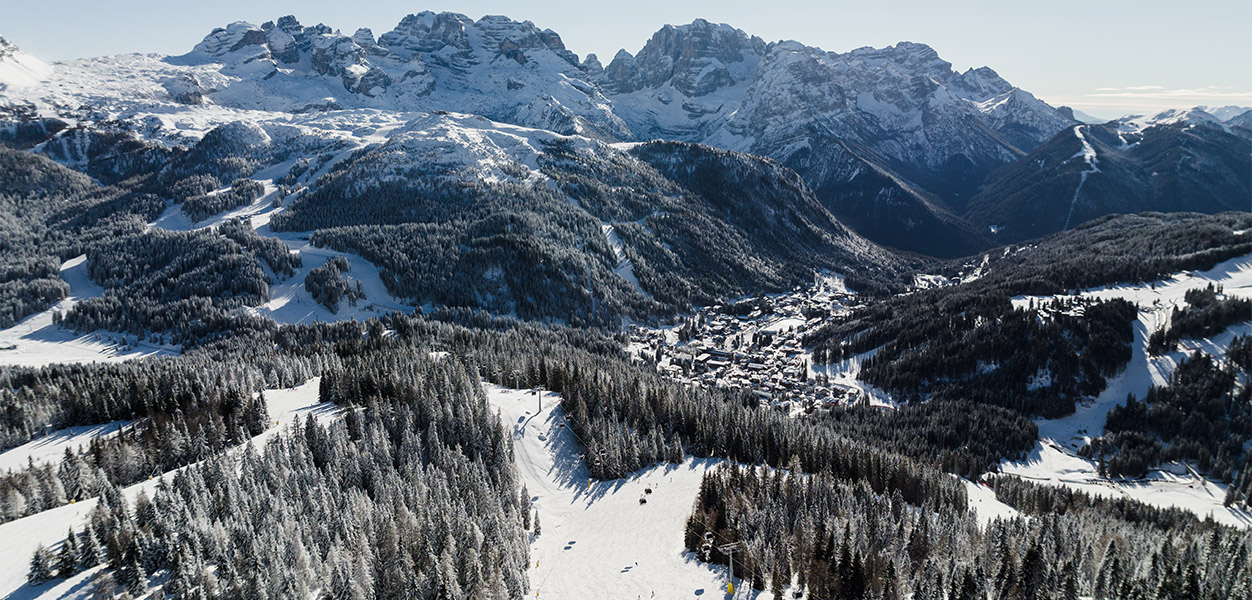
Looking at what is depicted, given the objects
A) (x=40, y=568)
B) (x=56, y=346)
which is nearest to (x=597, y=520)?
(x=40, y=568)

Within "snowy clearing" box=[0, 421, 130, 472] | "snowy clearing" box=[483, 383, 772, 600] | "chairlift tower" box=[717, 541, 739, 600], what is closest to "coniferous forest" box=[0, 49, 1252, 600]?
"chairlift tower" box=[717, 541, 739, 600]

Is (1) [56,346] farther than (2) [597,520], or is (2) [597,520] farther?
(1) [56,346]

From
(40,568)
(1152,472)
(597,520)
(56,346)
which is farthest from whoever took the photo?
(56,346)

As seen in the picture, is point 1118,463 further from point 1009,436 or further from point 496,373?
point 496,373

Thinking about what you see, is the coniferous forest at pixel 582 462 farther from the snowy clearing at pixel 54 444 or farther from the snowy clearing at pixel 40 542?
the snowy clearing at pixel 54 444

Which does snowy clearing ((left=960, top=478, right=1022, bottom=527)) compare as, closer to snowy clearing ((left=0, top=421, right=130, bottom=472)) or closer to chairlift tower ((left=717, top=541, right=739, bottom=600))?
chairlift tower ((left=717, top=541, right=739, bottom=600))

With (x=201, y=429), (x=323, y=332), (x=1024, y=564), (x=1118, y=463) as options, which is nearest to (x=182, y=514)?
(x=201, y=429)

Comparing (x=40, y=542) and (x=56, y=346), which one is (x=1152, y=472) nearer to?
(x=40, y=542)

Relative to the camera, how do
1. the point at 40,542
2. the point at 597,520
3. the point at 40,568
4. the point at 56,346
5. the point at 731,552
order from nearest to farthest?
the point at 40,568 < the point at 40,542 < the point at 731,552 < the point at 597,520 < the point at 56,346

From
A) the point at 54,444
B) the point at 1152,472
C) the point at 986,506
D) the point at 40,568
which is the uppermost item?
the point at 40,568
